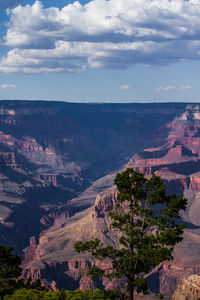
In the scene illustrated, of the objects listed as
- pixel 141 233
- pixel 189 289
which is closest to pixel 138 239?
pixel 141 233

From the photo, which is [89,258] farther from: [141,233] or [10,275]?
[141,233]

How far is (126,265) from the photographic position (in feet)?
114

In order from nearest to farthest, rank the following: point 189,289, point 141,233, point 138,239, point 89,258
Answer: point 141,233, point 138,239, point 189,289, point 89,258

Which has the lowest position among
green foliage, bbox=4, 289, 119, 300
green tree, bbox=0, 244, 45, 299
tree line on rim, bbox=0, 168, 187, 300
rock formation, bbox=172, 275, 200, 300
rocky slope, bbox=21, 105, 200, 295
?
rocky slope, bbox=21, 105, 200, 295

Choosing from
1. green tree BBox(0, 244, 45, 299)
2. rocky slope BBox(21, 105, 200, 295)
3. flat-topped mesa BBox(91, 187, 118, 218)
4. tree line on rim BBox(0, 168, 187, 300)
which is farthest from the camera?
flat-topped mesa BBox(91, 187, 118, 218)

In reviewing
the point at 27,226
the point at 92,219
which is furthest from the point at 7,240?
the point at 92,219

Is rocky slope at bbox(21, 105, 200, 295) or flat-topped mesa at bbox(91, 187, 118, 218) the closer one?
rocky slope at bbox(21, 105, 200, 295)

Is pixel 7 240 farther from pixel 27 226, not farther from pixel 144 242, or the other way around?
pixel 144 242

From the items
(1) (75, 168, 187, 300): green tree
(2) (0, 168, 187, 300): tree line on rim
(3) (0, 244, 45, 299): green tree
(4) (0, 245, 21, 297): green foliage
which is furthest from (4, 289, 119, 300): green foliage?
(3) (0, 244, 45, 299): green tree

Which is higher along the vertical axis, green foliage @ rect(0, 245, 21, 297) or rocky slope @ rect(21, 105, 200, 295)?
green foliage @ rect(0, 245, 21, 297)

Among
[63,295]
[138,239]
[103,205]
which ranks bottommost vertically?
[103,205]

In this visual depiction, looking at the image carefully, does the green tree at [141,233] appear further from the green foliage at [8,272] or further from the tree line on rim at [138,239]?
the green foliage at [8,272]

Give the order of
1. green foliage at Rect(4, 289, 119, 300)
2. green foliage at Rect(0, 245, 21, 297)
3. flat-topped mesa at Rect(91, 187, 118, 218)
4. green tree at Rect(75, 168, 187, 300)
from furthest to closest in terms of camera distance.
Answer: flat-topped mesa at Rect(91, 187, 118, 218), green foliage at Rect(0, 245, 21, 297), green tree at Rect(75, 168, 187, 300), green foliage at Rect(4, 289, 119, 300)

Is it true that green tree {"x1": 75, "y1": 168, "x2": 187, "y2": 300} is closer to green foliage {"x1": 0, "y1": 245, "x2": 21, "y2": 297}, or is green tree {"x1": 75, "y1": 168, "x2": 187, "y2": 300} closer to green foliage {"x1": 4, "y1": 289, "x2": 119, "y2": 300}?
green foliage {"x1": 4, "y1": 289, "x2": 119, "y2": 300}
